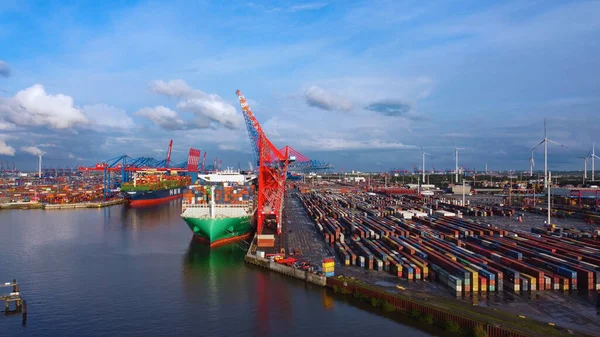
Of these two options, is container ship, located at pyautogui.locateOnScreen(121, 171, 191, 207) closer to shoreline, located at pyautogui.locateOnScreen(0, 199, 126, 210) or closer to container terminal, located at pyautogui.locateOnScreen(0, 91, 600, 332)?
shoreline, located at pyautogui.locateOnScreen(0, 199, 126, 210)

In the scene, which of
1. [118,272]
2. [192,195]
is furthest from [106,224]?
[118,272]

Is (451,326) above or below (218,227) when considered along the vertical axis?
below

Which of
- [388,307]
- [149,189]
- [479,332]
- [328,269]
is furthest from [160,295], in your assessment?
[149,189]

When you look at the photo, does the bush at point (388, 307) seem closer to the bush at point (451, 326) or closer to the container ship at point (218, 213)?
the bush at point (451, 326)

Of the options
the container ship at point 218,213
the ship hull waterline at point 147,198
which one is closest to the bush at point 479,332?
the container ship at point 218,213

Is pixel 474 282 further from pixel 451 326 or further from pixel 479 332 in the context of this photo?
pixel 479 332

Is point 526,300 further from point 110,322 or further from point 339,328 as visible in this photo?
point 110,322
